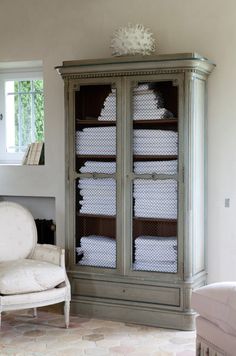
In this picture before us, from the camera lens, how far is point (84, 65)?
15.3 ft

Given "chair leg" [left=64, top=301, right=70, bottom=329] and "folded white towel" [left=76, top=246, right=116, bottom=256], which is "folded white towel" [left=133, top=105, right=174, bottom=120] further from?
"chair leg" [left=64, top=301, right=70, bottom=329]

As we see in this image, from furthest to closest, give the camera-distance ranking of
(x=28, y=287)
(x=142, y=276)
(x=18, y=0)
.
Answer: (x=18, y=0), (x=142, y=276), (x=28, y=287)

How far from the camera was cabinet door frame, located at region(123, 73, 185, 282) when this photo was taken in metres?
4.43

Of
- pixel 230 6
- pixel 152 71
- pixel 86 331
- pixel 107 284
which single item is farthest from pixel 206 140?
pixel 86 331

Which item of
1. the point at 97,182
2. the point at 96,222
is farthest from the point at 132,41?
the point at 96,222

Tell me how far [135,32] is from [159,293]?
208 cm

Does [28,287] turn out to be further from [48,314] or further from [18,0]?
[18,0]

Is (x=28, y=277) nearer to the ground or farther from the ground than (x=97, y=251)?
nearer to the ground

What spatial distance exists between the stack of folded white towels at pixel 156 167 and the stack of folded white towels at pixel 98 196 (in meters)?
0.24

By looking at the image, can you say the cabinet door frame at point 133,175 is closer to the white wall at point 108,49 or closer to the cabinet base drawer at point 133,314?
the cabinet base drawer at point 133,314

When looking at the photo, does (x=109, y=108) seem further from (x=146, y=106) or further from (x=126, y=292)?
(x=126, y=292)

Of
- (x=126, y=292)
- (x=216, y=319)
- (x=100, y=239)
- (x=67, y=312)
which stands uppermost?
(x=100, y=239)

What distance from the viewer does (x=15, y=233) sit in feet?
15.9

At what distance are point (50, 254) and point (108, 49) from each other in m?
1.86
